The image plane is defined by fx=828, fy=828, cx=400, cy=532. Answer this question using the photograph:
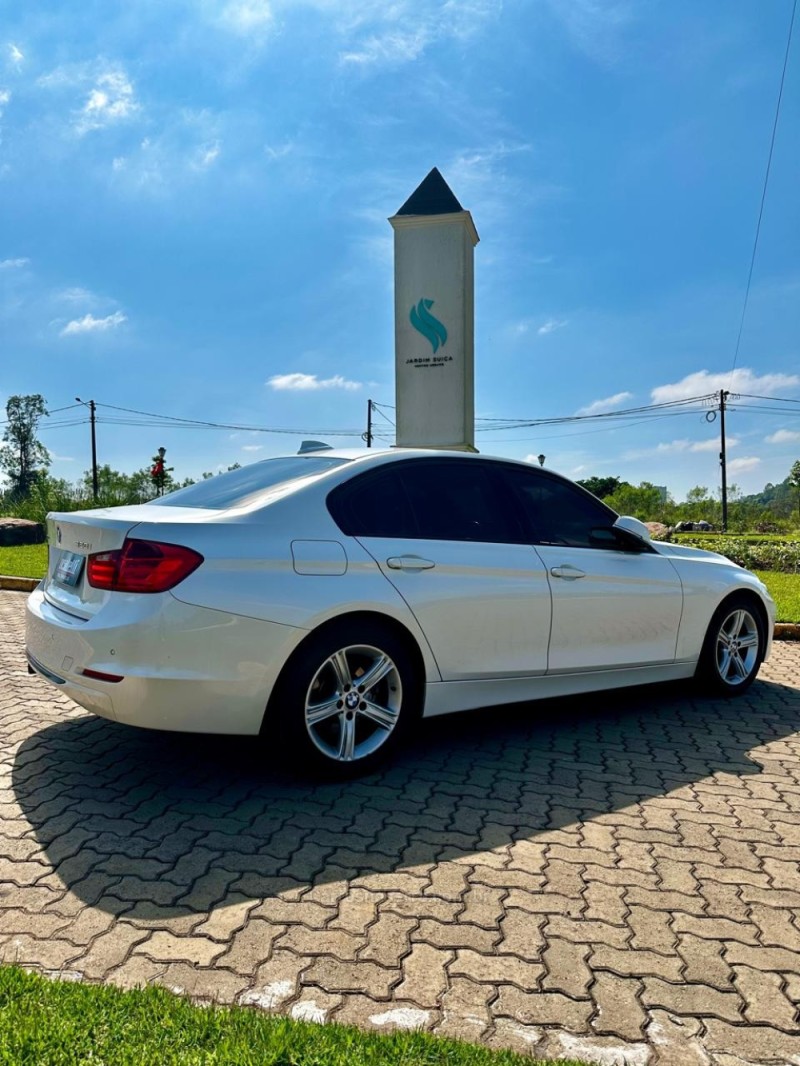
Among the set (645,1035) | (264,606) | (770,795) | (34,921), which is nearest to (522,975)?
(645,1035)

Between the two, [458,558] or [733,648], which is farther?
[733,648]

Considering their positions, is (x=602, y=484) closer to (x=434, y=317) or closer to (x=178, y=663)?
(x=434, y=317)

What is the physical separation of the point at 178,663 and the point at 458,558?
1521 millimetres

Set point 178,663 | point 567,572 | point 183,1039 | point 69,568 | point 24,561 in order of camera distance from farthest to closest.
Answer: point 24,561, point 567,572, point 69,568, point 178,663, point 183,1039

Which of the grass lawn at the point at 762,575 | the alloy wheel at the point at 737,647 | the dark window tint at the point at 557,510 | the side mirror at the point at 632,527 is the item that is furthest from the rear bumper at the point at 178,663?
the grass lawn at the point at 762,575

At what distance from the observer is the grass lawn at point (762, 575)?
10.0 metres

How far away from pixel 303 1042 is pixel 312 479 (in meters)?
2.59

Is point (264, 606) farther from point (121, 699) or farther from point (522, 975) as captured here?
point (522, 975)

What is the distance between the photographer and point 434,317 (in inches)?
771

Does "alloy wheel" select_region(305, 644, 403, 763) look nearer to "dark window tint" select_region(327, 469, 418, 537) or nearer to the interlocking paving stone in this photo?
the interlocking paving stone

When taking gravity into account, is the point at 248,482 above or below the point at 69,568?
above

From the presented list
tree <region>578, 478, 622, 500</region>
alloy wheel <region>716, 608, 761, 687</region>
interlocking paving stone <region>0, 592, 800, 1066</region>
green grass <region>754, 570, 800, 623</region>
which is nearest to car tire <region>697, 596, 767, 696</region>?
alloy wheel <region>716, 608, 761, 687</region>

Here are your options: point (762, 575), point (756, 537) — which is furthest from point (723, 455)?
point (762, 575)

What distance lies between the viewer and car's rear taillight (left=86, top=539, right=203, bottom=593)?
347cm
